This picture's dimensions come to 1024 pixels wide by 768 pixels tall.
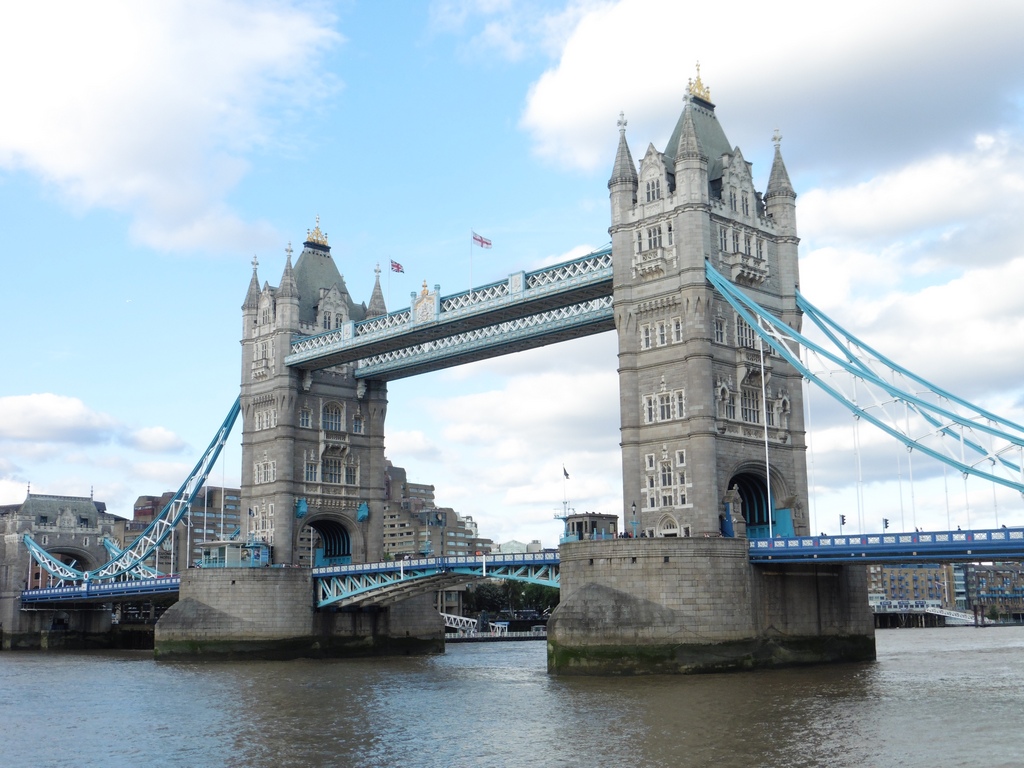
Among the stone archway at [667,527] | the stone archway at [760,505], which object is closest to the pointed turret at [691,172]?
the stone archway at [760,505]

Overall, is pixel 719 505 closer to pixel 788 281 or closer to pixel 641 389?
pixel 641 389

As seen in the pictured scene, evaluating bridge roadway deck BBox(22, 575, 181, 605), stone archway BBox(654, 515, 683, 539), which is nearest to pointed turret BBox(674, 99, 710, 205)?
stone archway BBox(654, 515, 683, 539)

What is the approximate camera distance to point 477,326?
7369 cm

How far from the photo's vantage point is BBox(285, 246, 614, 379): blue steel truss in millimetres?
66438

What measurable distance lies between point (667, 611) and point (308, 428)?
38.4 m

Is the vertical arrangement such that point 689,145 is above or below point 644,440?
above

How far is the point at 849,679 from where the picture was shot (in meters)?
50.5

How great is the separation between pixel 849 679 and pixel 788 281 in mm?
22433

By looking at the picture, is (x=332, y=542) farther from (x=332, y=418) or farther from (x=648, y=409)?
(x=648, y=409)

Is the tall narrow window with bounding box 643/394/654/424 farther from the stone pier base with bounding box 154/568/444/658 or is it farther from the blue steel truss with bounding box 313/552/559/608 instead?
the stone pier base with bounding box 154/568/444/658

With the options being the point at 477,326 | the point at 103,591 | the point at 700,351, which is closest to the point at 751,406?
the point at 700,351

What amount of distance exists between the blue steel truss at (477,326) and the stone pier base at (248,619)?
15123 mm

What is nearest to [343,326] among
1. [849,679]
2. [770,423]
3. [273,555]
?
[273,555]

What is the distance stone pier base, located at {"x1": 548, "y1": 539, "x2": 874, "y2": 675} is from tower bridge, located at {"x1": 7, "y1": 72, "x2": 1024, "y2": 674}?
0.30 ft
